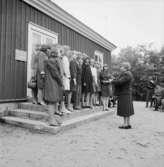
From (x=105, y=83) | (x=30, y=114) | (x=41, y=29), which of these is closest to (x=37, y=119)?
(x=30, y=114)

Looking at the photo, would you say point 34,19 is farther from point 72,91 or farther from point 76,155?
point 76,155

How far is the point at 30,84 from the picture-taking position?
5.46m

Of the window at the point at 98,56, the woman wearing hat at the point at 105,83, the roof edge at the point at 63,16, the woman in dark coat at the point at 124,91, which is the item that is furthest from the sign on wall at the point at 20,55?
the window at the point at 98,56

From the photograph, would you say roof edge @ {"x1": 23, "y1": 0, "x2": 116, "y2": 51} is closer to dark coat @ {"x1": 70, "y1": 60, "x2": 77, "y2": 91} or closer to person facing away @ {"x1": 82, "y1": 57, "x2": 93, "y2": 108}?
person facing away @ {"x1": 82, "y1": 57, "x2": 93, "y2": 108}

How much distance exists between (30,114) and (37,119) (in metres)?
0.25

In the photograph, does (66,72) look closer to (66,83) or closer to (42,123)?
(66,83)

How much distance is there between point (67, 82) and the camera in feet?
16.7

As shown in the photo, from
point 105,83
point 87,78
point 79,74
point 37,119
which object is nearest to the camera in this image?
point 37,119

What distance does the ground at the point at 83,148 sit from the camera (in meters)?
3.02

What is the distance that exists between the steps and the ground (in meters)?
0.16

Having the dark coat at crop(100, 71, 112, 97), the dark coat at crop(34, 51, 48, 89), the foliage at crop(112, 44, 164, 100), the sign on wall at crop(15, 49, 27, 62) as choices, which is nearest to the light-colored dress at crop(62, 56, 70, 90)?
the dark coat at crop(34, 51, 48, 89)

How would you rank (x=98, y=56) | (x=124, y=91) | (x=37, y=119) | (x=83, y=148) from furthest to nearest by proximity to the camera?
(x=98, y=56)
(x=124, y=91)
(x=37, y=119)
(x=83, y=148)

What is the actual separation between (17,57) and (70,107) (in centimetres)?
214

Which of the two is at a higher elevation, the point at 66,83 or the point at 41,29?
the point at 41,29
